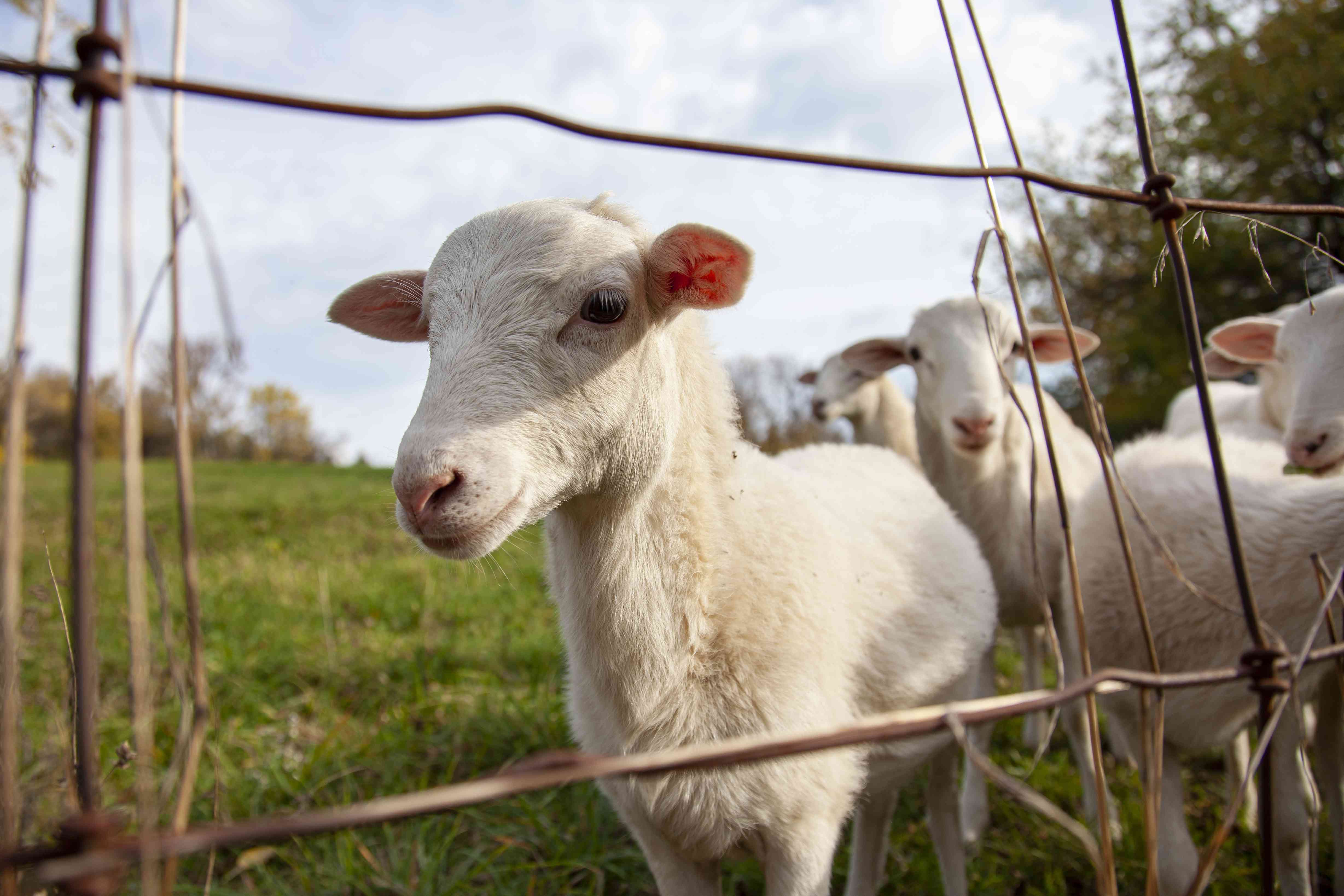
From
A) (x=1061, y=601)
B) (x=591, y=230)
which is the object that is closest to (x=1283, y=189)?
(x=1061, y=601)

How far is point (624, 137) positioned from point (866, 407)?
582 centimetres

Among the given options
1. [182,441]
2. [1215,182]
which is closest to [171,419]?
[182,441]

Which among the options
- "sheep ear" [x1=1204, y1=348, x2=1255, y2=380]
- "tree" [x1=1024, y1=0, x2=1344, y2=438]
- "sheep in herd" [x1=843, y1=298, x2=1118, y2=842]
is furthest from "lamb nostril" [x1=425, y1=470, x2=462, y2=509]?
"tree" [x1=1024, y1=0, x2=1344, y2=438]

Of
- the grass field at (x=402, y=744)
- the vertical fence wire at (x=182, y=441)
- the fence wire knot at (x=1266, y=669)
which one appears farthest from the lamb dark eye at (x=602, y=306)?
the fence wire knot at (x=1266, y=669)

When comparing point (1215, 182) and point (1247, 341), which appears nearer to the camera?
point (1247, 341)

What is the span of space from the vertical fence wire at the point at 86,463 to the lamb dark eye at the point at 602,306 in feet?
3.88

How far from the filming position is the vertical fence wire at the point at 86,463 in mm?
743

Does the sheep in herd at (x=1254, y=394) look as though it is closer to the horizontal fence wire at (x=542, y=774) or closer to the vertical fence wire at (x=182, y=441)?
the horizontal fence wire at (x=542, y=774)

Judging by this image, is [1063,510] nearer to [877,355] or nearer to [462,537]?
[462,537]

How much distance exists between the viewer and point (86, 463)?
0.74 meters

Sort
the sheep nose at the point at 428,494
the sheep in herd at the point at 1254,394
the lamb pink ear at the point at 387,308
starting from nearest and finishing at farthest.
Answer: the sheep nose at the point at 428,494 < the lamb pink ear at the point at 387,308 < the sheep in herd at the point at 1254,394

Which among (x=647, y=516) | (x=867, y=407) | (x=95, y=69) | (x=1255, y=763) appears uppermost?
(x=95, y=69)

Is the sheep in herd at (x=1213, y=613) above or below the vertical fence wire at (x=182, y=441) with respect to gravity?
below

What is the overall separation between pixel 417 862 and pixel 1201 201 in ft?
10.2
